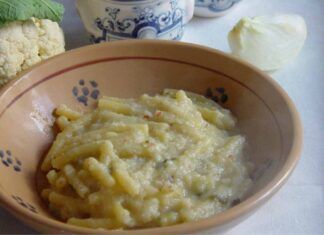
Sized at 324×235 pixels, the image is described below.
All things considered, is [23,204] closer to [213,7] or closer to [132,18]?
[132,18]

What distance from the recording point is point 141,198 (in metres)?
0.85

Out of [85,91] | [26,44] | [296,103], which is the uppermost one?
[26,44]

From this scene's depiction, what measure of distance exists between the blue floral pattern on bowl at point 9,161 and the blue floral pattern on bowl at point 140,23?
0.44 meters

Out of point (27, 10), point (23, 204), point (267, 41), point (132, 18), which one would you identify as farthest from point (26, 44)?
point (267, 41)

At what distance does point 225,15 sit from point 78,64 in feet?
1.88

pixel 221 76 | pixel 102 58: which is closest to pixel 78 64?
pixel 102 58

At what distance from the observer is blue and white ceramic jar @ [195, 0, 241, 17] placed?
58.8 inches

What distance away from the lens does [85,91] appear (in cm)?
116

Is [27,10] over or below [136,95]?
over

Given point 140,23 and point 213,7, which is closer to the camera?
point 140,23

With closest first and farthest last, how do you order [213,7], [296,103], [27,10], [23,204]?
[23,204] → [27,10] → [296,103] → [213,7]

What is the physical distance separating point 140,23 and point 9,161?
472 mm

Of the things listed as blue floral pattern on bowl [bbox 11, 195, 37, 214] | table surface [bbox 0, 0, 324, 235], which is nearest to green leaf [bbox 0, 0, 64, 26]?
table surface [bbox 0, 0, 324, 235]

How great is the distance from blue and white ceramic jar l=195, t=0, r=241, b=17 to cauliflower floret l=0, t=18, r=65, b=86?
45 cm
